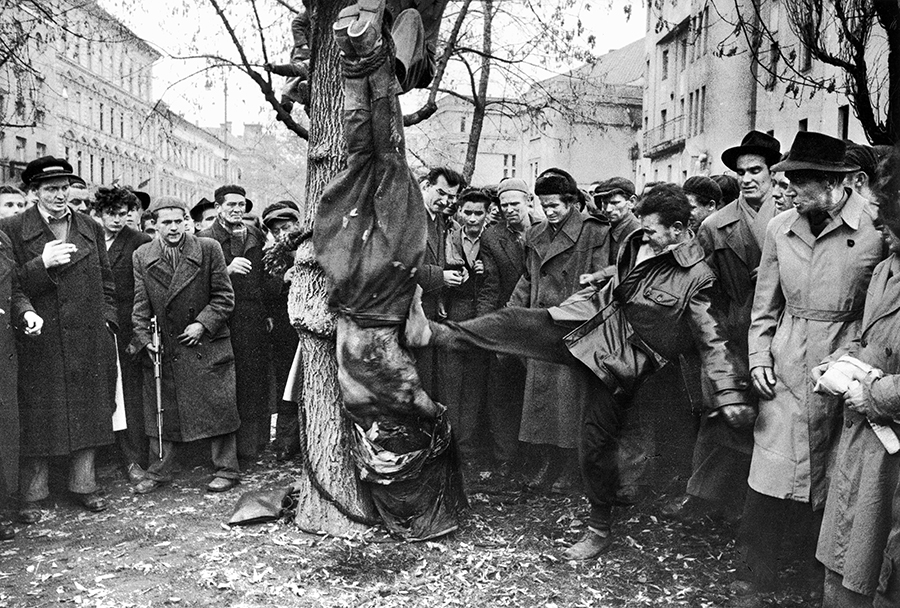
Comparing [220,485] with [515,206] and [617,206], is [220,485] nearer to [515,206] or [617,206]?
[515,206]

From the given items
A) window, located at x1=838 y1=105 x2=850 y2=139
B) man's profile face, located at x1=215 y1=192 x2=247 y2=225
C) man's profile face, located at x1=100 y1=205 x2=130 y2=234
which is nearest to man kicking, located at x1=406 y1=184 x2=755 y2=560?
man's profile face, located at x1=215 y1=192 x2=247 y2=225

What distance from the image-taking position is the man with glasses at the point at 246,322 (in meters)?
6.84

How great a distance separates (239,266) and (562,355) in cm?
318

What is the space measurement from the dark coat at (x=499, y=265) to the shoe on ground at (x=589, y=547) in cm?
226

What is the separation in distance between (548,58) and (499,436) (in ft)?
34.0

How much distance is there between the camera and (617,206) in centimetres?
689

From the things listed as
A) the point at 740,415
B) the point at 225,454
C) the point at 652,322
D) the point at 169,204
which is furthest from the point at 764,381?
the point at 169,204

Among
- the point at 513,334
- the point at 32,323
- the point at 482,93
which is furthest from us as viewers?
the point at 482,93

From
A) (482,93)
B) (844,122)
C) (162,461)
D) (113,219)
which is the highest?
(844,122)

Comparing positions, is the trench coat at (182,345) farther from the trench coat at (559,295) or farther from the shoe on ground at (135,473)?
the trench coat at (559,295)

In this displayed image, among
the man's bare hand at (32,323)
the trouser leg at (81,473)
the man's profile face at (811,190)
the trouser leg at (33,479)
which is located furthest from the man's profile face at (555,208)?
the trouser leg at (33,479)

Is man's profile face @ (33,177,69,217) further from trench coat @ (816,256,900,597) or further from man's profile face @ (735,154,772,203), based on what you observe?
trench coat @ (816,256,900,597)

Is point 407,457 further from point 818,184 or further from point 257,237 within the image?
point 257,237

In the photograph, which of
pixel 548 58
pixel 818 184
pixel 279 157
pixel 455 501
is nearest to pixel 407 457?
pixel 455 501
